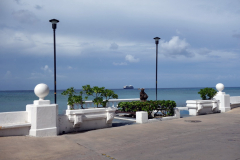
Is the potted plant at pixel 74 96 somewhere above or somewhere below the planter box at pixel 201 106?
above

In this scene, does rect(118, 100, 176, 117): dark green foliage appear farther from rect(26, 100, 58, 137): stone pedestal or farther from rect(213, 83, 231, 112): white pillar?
rect(213, 83, 231, 112): white pillar

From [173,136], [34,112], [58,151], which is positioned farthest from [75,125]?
[173,136]

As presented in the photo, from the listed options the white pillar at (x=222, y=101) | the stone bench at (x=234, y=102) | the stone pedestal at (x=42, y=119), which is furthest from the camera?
the stone bench at (x=234, y=102)

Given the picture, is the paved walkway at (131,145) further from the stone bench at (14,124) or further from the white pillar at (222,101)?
the white pillar at (222,101)

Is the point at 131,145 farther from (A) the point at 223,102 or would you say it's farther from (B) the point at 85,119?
(A) the point at 223,102

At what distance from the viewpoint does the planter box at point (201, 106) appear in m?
15.5

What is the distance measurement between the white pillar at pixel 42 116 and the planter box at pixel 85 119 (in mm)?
609

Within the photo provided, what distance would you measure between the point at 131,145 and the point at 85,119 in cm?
317

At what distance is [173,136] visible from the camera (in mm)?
8734

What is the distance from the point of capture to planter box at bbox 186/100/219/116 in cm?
1545

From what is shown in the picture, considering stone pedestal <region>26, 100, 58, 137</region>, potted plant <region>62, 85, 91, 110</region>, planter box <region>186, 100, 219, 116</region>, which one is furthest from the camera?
planter box <region>186, 100, 219, 116</region>

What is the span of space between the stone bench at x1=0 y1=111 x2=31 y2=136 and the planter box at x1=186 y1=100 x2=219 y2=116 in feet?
35.6

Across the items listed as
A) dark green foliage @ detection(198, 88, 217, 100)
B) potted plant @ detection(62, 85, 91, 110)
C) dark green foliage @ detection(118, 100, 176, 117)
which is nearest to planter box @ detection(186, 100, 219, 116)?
dark green foliage @ detection(198, 88, 217, 100)


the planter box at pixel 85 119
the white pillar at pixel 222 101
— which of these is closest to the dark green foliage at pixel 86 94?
the planter box at pixel 85 119
